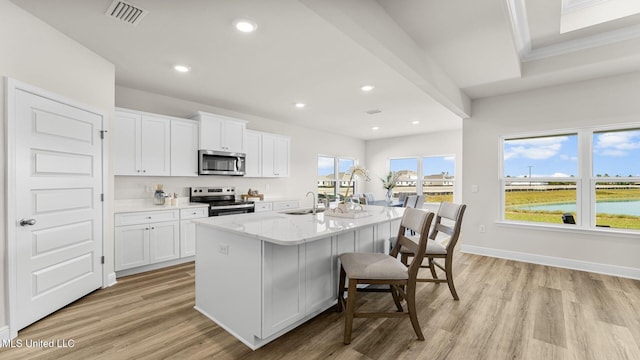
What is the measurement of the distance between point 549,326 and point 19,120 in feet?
14.8

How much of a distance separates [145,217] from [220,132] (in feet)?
5.74

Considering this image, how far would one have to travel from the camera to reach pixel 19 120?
2117 millimetres

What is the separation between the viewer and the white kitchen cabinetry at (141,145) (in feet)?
11.7

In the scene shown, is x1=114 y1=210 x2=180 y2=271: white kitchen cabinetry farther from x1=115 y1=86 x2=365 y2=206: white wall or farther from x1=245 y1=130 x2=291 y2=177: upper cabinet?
x1=245 y1=130 x2=291 y2=177: upper cabinet

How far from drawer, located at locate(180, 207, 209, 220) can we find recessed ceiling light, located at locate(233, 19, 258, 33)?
8.53 ft

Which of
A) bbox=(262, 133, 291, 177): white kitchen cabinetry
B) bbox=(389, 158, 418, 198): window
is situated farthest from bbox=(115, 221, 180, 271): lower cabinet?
bbox=(389, 158, 418, 198): window

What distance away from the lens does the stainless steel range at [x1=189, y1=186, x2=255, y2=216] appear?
166 inches

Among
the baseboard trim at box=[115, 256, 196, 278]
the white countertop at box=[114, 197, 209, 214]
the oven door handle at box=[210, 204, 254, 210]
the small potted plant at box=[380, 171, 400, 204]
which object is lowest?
the baseboard trim at box=[115, 256, 196, 278]

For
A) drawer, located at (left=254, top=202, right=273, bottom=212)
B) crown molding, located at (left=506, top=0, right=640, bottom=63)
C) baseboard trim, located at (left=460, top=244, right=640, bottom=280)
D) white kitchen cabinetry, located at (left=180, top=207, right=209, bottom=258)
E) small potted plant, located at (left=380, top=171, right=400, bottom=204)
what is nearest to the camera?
crown molding, located at (left=506, top=0, right=640, bottom=63)

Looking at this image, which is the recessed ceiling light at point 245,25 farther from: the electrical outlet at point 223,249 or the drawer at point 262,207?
the drawer at point 262,207

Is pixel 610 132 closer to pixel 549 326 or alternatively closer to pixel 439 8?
pixel 549 326

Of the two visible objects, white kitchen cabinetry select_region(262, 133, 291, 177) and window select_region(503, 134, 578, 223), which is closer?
window select_region(503, 134, 578, 223)

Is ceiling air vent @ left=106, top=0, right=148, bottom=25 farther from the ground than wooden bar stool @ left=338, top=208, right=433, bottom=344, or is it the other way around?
ceiling air vent @ left=106, top=0, right=148, bottom=25

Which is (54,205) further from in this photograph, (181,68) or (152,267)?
(181,68)
